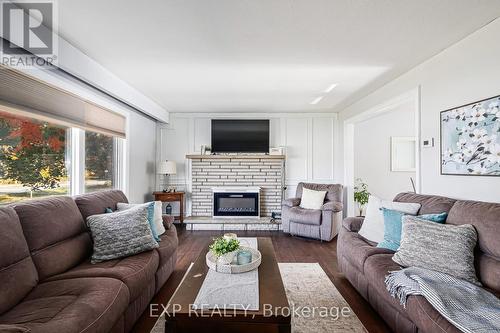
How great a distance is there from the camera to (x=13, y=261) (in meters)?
1.46

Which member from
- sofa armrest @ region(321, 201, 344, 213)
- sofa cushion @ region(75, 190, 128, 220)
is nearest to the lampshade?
sofa cushion @ region(75, 190, 128, 220)

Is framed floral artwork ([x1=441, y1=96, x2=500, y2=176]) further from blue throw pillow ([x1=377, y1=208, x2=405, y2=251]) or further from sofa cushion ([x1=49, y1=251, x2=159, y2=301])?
sofa cushion ([x1=49, y1=251, x2=159, y2=301])

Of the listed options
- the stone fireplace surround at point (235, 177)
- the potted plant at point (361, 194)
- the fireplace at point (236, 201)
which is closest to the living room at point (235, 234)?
the fireplace at point (236, 201)

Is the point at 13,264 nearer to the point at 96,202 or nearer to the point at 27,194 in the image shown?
the point at 96,202

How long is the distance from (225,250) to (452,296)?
58.3 inches

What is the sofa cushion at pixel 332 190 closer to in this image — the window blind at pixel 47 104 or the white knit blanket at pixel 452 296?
the white knit blanket at pixel 452 296

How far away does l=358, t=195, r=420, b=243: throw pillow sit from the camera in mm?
2285

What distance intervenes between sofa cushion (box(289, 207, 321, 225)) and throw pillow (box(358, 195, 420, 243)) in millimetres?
1340

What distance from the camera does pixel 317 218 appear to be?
3902 mm

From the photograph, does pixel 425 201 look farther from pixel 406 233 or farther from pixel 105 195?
pixel 105 195

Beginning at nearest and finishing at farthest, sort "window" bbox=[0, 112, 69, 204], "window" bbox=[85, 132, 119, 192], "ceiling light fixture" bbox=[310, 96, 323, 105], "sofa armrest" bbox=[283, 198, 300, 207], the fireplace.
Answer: "window" bbox=[0, 112, 69, 204], "window" bbox=[85, 132, 119, 192], "ceiling light fixture" bbox=[310, 96, 323, 105], "sofa armrest" bbox=[283, 198, 300, 207], the fireplace

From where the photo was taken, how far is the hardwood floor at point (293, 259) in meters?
1.93

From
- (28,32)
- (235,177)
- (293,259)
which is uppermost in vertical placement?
(28,32)

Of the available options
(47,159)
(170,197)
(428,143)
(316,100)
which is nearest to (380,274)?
(428,143)
